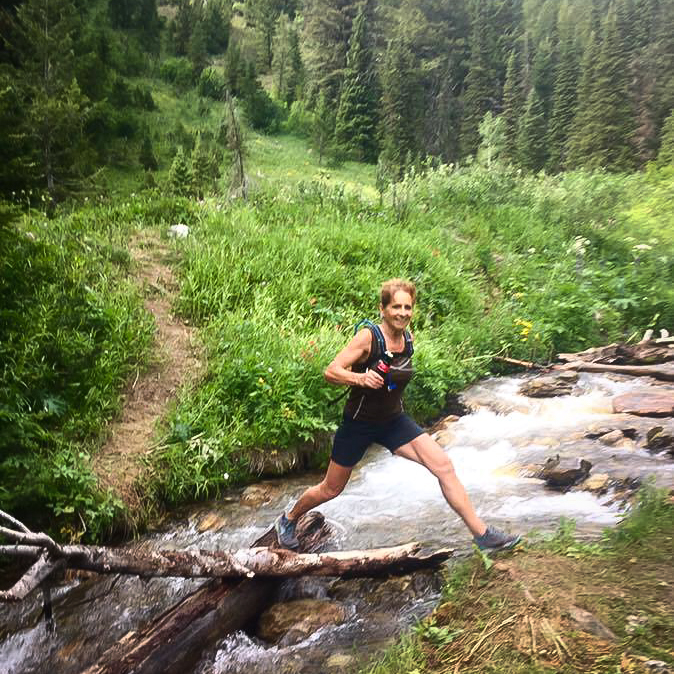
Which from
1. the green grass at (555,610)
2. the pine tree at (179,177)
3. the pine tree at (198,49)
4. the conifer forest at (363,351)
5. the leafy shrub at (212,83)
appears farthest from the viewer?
the pine tree at (198,49)

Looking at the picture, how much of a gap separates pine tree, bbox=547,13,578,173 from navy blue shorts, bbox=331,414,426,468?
14851 millimetres

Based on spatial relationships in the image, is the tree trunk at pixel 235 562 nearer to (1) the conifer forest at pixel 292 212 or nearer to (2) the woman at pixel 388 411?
(2) the woman at pixel 388 411

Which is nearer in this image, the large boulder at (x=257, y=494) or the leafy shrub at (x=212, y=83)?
the large boulder at (x=257, y=494)

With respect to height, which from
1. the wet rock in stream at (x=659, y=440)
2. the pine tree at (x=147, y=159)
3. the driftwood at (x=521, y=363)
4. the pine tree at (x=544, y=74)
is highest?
the pine tree at (x=544, y=74)

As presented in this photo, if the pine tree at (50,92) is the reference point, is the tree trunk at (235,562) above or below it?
below

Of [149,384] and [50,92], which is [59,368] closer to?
[149,384]

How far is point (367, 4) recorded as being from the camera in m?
26.1

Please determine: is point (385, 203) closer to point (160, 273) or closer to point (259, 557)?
point (160, 273)

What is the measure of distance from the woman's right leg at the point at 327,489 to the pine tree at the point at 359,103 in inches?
711

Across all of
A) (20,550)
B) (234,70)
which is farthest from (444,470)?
(234,70)

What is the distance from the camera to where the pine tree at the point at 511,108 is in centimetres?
1753

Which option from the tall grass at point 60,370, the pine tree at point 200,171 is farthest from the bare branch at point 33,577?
the pine tree at point 200,171

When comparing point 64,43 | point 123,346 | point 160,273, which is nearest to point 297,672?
point 123,346

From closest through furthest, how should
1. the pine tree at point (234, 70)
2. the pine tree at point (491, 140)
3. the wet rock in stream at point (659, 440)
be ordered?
the wet rock in stream at point (659, 440)
the pine tree at point (491, 140)
the pine tree at point (234, 70)
